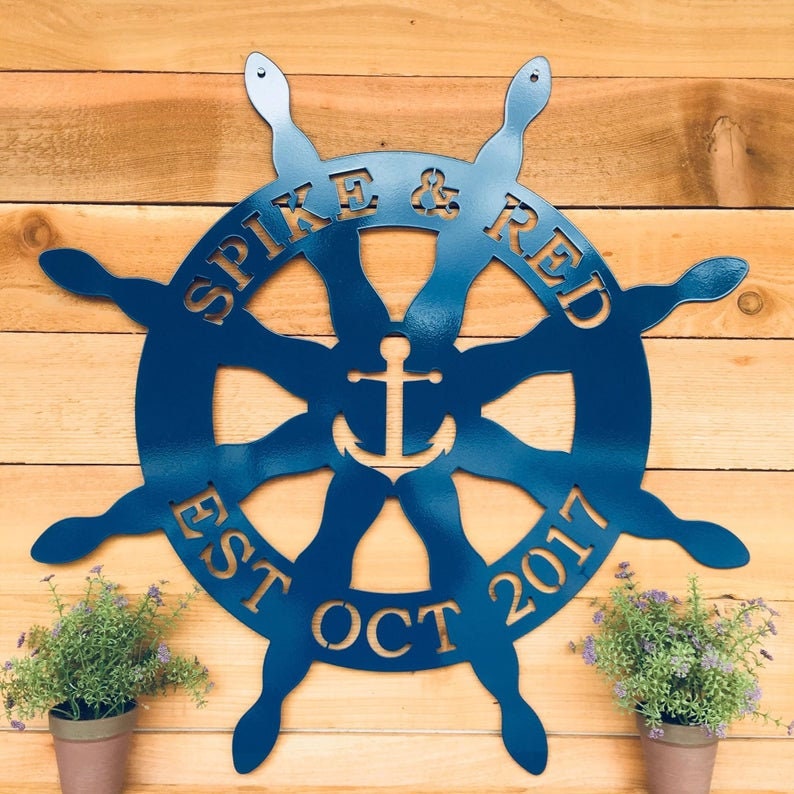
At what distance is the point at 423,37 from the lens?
136 centimetres

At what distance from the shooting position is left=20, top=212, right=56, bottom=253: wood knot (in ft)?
4.48

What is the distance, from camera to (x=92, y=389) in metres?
1.35

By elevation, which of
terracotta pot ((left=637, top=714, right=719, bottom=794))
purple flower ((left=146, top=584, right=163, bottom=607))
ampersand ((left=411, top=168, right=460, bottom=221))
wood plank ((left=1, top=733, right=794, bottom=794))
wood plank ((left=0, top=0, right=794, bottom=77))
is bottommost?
wood plank ((left=1, top=733, right=794, bottom=794))

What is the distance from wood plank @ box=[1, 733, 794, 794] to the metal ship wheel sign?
0.04 meters

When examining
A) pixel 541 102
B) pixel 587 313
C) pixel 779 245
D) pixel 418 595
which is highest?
pixel 541 102

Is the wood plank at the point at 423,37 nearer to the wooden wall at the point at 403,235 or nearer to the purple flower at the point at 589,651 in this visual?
the wooden wall at the point at 403,235

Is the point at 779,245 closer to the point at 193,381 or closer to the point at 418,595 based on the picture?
the point at 418,595

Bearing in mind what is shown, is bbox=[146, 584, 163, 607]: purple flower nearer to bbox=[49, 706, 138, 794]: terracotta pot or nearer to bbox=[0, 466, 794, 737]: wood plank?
bbox=[0, 466, 794, 737]: wood plank

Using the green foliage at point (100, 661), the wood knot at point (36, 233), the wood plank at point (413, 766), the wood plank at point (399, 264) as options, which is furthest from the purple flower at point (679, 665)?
the wood knot at point (36, 233)

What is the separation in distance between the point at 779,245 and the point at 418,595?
2.78 feet

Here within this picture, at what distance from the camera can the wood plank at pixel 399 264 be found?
1345 millimetres

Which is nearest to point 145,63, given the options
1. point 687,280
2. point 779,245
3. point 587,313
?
point 587,313

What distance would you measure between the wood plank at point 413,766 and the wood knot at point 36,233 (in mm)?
840

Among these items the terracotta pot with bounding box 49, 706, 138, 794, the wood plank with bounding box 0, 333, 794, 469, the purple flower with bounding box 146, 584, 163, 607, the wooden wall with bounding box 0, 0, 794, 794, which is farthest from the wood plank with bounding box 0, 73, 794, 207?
the terracotta pot with bounding box 49, 706, 138, 794
